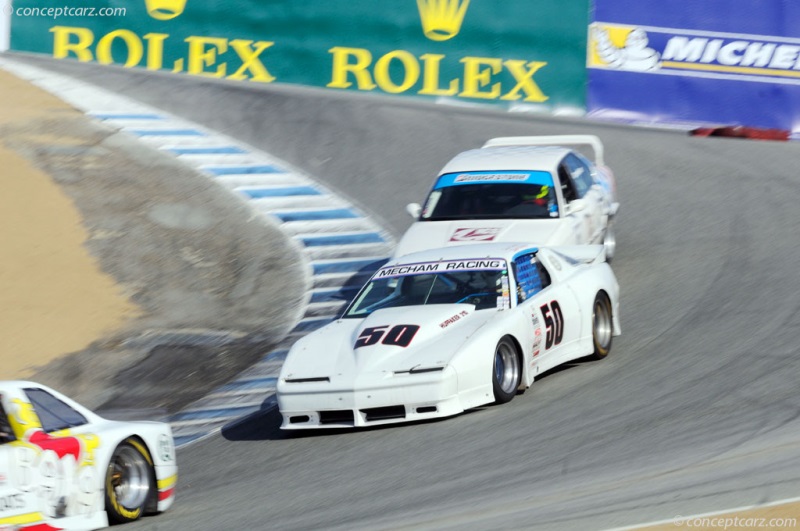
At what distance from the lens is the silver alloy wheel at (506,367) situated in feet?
32.2

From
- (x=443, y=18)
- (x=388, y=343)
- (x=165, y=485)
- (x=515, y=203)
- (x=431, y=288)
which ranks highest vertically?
(x=443, y=18)

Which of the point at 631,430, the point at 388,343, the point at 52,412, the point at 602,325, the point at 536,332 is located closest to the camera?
the point at 52,412

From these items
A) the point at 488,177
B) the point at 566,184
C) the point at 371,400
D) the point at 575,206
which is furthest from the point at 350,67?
the point at 371,400

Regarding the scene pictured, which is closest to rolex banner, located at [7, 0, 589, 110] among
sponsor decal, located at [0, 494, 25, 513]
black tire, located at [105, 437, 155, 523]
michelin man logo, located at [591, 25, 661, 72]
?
michelin man logo, located at [591, 25, 661, 72]

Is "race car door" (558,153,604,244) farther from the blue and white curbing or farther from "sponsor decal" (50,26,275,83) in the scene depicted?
"sponsor decal" (50,26,275,83)

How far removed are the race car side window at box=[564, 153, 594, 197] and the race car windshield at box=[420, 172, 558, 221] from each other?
0.54m

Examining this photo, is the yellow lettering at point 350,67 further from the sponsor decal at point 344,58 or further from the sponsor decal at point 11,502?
the sponsor decal at point 11,502

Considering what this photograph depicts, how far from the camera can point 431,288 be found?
10727 millimetres

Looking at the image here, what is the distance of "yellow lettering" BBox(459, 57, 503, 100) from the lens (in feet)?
69.4

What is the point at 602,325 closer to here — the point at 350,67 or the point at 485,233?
the point at 485,233

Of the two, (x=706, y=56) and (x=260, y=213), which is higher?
(x=706, y=56)

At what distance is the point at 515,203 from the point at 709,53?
28.9 ft

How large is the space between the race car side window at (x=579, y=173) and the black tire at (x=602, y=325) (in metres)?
2.47

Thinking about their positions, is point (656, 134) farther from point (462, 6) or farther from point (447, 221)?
point (447, 221)
